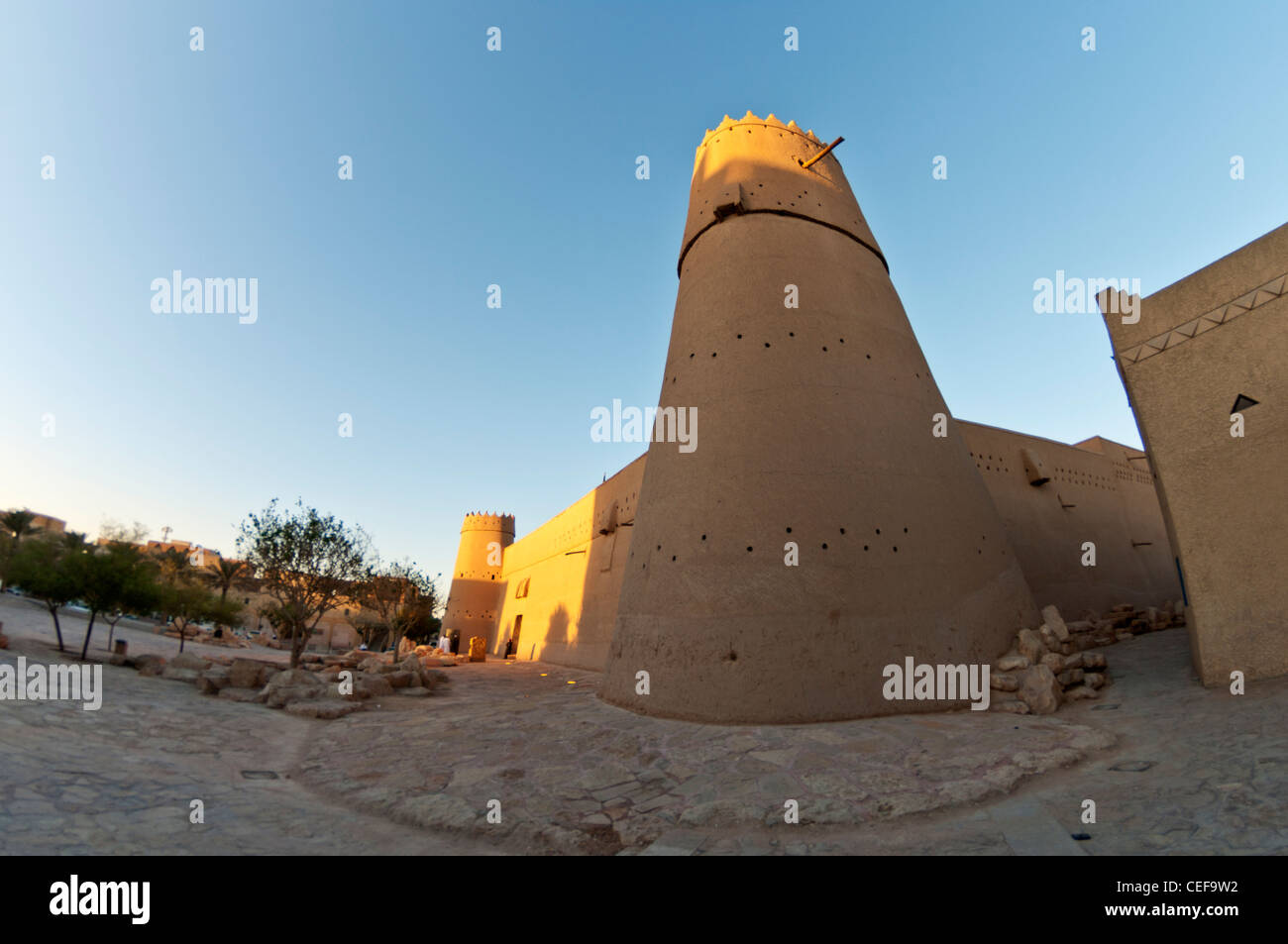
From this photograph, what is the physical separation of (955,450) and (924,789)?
21.4 feet

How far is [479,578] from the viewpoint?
115 ft

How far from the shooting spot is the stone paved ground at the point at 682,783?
3.53m

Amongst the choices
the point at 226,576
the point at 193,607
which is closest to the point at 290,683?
the point at 193,607

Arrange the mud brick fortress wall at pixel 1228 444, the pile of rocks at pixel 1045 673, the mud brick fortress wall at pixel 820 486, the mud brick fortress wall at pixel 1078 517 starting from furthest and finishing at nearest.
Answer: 1. the mud brick fortress wall at pixel 1078 517
2. the pile of rocks at pixel 1045 673
3. the mud brick fortress wall at pixel 820 486
4. the mud brick fortress wall at pixel 1228 444

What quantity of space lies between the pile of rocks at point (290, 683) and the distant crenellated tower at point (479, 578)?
21.3 m

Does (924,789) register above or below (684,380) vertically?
below

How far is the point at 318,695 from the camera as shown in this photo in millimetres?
10164

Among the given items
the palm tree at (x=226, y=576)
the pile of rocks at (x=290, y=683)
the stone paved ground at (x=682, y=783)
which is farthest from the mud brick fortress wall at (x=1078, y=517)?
the palm tree at (x=226, y=576)

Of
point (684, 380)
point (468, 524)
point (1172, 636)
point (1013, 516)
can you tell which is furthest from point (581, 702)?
point (468, 524)

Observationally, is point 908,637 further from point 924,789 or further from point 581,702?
point 581,702

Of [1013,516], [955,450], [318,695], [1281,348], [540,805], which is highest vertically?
[1281,348]

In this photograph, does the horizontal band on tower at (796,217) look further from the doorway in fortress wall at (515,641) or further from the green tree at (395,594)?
the doorway in fortress wall at (515,641)

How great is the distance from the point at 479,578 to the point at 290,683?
25123 millimetres

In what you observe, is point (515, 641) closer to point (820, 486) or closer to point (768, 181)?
point (820, 486)
